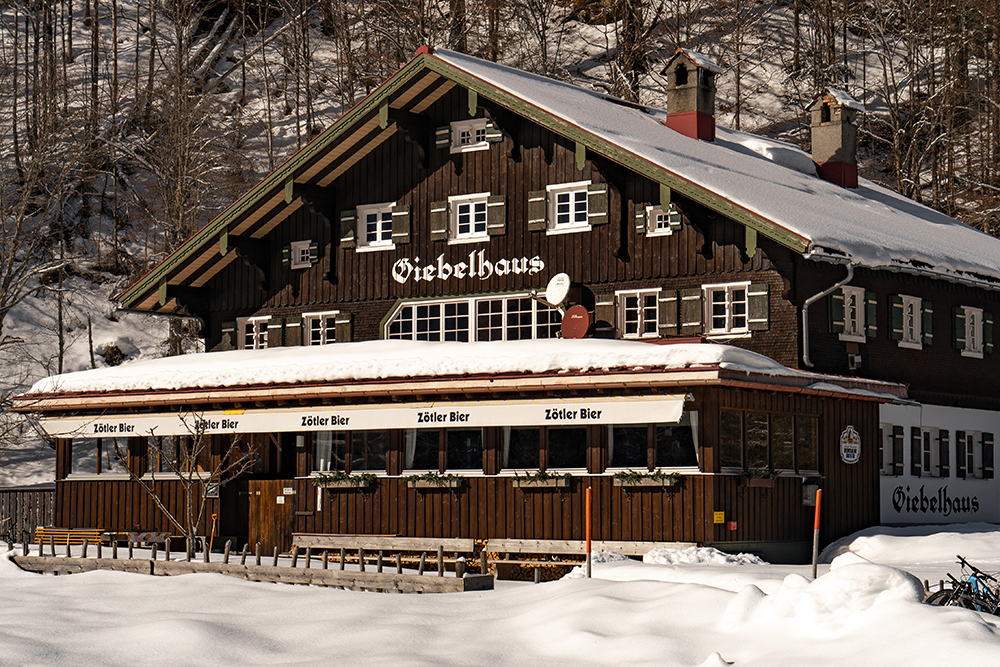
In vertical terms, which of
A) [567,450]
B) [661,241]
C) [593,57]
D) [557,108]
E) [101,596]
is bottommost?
[101,596]

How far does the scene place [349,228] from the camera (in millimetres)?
30406

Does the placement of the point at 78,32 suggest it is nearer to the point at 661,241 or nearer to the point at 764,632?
the point at 661,241

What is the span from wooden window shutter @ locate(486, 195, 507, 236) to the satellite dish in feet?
6.70

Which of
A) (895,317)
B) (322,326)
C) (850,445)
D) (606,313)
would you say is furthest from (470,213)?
(850,445)

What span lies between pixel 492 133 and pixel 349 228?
4.01m

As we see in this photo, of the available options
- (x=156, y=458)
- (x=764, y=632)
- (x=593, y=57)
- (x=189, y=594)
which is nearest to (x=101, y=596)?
(x=189, y=594)

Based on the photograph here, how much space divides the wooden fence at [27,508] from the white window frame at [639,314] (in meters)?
13.1

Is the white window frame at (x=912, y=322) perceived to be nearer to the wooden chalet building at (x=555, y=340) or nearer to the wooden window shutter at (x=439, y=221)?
the wooden chalet building at (x=555, y=340)

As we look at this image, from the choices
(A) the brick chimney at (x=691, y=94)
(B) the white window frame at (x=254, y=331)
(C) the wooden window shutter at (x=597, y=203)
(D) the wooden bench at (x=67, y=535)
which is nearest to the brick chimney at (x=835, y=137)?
(A) the brick chimney at (x=691, y=94)

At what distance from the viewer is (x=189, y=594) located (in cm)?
1717

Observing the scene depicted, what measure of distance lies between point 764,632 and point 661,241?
14.4 m

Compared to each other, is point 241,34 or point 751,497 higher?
point 241,34

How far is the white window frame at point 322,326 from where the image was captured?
30.6 metres

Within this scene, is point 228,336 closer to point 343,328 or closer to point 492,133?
point 343,328
